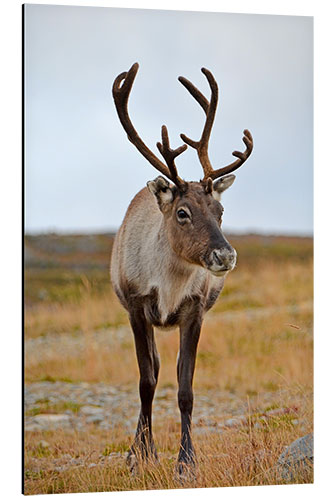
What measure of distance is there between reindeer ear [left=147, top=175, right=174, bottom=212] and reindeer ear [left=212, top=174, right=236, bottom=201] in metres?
0.28

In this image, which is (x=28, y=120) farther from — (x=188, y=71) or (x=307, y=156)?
(x=307, y=156)

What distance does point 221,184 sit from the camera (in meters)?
5.62

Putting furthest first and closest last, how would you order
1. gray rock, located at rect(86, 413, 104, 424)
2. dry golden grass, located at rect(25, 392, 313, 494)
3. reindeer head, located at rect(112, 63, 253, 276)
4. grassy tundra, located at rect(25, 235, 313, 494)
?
gray rock, located at rect(86, 413, 104, 424) → grassy tundra, located at rect(25, 235, 313, 494) → dry golden grass, located at rect(25, 392, 313, 494) → reindeer head, located at rect(112, 63, 253, 276)

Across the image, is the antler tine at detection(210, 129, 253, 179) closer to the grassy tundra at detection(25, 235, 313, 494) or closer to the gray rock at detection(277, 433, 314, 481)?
the grassy tundra at detection(25, 235, 313, 494)

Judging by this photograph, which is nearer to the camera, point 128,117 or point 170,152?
point 170,152

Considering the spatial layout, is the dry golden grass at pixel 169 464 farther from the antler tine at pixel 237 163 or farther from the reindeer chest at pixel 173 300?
the antler tine at pixel 237 163

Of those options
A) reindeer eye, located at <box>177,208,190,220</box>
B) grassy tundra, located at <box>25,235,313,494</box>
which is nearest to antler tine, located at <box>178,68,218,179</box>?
reindeer eye, located at <box>177,208,190,220</box>

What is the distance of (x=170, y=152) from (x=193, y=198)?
0.30m

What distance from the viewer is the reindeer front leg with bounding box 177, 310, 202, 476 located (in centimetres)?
559

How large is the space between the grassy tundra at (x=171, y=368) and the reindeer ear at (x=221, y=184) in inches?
41.6

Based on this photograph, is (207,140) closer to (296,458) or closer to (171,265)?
(171,265)

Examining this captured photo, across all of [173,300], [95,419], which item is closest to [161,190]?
[173,300]

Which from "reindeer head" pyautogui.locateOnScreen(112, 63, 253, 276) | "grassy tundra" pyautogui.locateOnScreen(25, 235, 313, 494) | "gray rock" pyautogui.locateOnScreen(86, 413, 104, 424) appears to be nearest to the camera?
"reindeer head" pyautogui.locateOnScreen(112, 63, 253, 276)

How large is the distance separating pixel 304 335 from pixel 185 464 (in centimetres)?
451
